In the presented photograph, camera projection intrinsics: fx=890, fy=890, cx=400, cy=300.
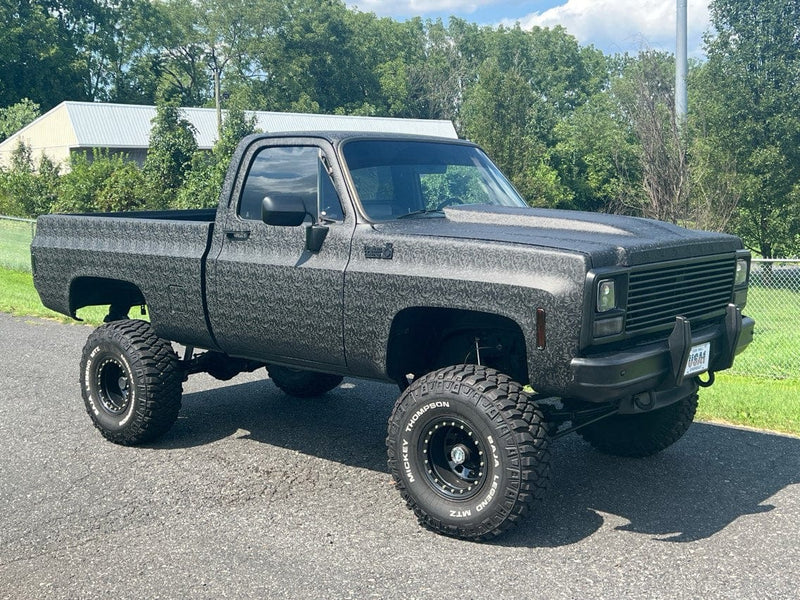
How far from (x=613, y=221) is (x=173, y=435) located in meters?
3.70

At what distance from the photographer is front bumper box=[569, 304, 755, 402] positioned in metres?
4.44

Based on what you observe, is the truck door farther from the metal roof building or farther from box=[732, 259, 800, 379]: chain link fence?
the metal roof building

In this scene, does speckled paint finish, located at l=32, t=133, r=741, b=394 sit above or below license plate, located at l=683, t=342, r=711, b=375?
above

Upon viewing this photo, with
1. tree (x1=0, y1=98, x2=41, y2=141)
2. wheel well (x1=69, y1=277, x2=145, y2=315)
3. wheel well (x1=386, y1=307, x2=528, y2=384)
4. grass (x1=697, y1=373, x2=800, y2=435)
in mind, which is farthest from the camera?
tree (x1=0, y1=98, x2=41, y2=141)

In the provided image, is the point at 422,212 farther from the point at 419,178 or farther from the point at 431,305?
the point at 431,305

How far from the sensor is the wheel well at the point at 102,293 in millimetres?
6988

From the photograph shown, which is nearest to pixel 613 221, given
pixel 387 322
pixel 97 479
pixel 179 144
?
pixel 387 322

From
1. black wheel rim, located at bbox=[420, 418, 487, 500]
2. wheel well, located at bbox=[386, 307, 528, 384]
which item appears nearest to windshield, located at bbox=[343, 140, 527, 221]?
wheel well, located at bbox=[386, 307, 528, 384]

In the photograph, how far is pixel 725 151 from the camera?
1048 inches

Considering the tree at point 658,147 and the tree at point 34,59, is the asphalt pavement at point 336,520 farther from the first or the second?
the tree at point 34,59

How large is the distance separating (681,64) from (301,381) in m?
24.0

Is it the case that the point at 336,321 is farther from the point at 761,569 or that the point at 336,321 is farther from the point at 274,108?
the point at 274,108

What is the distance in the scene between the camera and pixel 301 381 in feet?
25.6

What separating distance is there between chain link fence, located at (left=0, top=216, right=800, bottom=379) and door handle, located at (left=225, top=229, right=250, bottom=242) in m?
5.65
